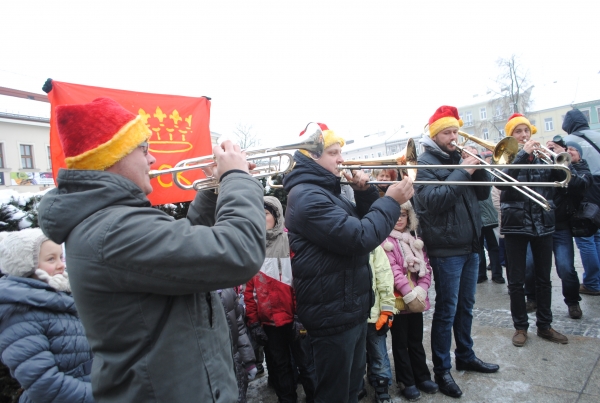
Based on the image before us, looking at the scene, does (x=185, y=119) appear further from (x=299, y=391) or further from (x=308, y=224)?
(x=299, y=391)

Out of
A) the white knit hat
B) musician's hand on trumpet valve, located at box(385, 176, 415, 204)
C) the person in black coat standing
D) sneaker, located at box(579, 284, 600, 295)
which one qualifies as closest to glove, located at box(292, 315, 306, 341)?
the person in black coat standing

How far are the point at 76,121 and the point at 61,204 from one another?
0.93 ft

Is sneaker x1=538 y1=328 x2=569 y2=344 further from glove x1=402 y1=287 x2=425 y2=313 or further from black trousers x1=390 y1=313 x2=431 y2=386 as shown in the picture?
glove x1=402 y1=287 x2=425 y2=313

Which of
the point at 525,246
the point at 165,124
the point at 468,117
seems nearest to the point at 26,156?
the point at 165,124

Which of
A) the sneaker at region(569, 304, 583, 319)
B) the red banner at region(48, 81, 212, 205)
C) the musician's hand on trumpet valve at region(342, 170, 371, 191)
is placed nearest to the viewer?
the musician's hand on trumpet valve at region(342, 170, 371, 191)

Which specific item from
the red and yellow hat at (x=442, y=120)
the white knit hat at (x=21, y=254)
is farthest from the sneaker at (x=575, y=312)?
the white knit hat at (x=21, y=254)

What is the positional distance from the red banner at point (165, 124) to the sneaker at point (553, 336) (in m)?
3.62

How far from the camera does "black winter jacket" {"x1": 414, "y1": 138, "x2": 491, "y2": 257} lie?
3.12 metres

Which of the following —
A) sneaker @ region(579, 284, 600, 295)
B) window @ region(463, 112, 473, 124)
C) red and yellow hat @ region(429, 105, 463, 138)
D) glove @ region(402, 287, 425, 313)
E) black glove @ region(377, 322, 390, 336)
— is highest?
window @ region(463, 112, 473, 124)

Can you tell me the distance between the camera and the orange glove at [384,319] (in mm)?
3082

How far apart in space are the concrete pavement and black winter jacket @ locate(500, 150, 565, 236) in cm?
106

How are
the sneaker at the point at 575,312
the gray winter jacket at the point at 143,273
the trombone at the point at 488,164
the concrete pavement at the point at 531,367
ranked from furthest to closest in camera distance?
1. the sneaker at the point at 575,312
2. the concrete pavement at the point at 531,367
3. the trombone at the point at 488,164
4. the gray winter jacket at the point at 143,273

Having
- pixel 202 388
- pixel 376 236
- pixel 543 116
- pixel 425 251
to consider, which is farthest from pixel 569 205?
pixel 543 116

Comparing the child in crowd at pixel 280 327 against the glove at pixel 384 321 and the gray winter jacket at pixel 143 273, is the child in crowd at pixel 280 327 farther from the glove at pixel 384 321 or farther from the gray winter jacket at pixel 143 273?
the gray winter jacket at pixel 143 273
